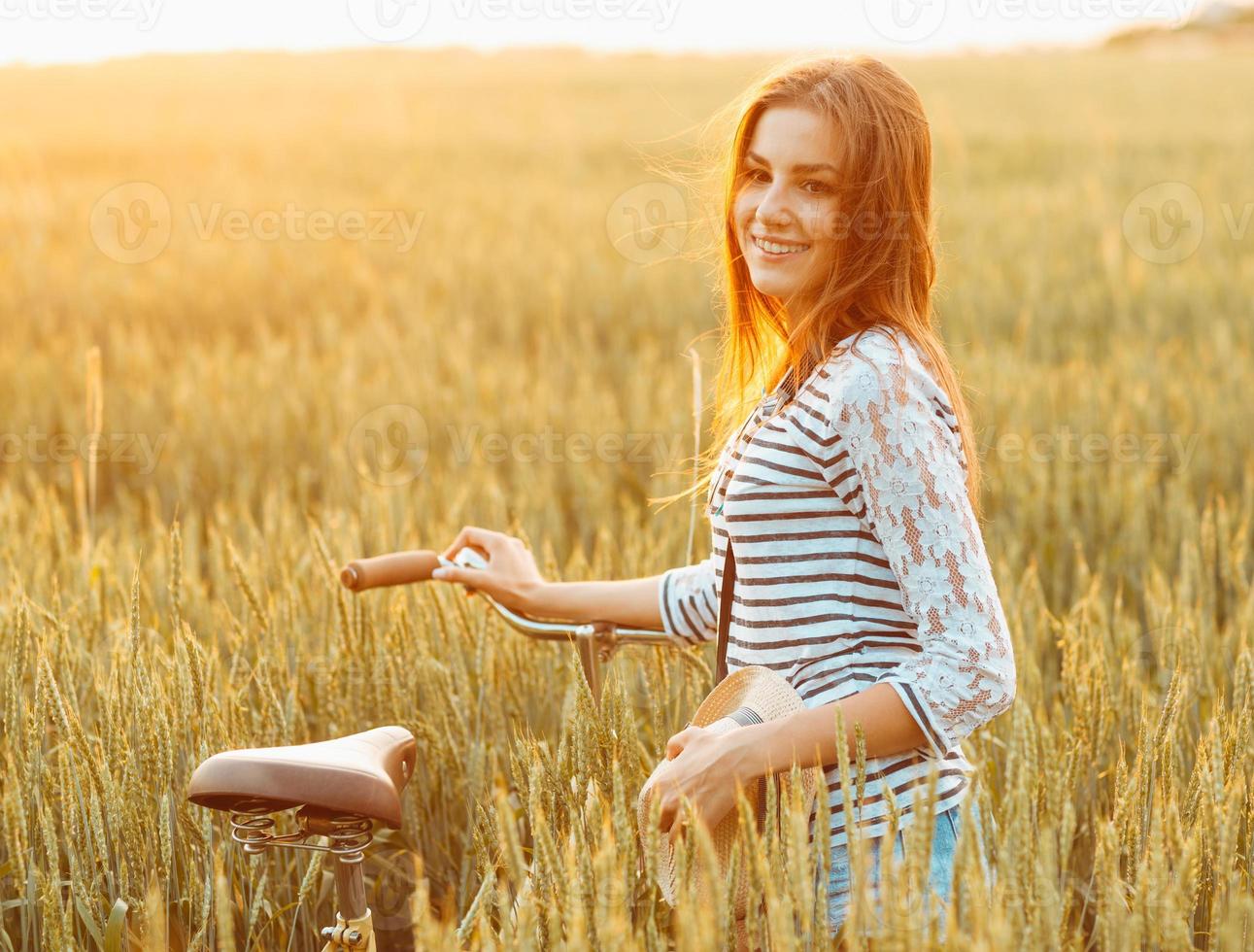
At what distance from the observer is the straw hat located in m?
1.26

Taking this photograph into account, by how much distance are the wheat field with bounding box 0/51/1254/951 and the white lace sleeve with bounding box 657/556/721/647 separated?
150 mm

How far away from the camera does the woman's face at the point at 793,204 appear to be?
147 centimetres

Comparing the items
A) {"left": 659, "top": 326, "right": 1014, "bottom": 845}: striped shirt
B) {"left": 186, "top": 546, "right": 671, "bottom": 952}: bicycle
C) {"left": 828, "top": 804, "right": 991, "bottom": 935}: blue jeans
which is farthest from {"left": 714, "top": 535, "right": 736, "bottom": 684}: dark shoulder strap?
{"left": 186, "top": 546, "right": 671, "bottom": 952}: bicycle

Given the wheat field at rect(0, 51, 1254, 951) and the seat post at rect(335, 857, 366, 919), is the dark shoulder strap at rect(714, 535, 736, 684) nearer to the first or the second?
the wheat field at rect(0, 51, 1254, 951)

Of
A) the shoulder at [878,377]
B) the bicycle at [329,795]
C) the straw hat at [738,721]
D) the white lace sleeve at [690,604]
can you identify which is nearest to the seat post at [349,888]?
the bicycle at [329,795]

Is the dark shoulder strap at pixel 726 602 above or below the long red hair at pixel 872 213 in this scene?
below

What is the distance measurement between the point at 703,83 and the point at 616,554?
20226mm

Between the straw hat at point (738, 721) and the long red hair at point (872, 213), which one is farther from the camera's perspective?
the long red hair at point (872, 213)

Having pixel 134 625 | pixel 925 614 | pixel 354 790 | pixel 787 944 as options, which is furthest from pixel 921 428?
pixel 134 625

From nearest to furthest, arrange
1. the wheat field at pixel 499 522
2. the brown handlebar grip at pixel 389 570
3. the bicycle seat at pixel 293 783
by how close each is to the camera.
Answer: the bicycle seat at pixel 293 783 < the wheat field at pixel 499 522 < the brown handlebar grip at pixel 389 570

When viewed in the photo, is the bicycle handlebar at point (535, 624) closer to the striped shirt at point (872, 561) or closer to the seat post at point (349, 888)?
the striped shirt at point (872, 561)

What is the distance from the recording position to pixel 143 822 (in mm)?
1602

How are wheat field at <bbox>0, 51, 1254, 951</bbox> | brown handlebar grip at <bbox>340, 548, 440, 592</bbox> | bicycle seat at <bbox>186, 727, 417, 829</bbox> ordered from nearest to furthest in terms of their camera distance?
bicycle seat at <bbox>186, 727, 417, 829</bbox>, wheat field at <bbox>0, 51, 1254, 951</bbox>, brown handlebar grip at <bbox>340, 548, 440, 592</bbox>

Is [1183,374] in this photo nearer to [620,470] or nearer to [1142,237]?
[620,470]
